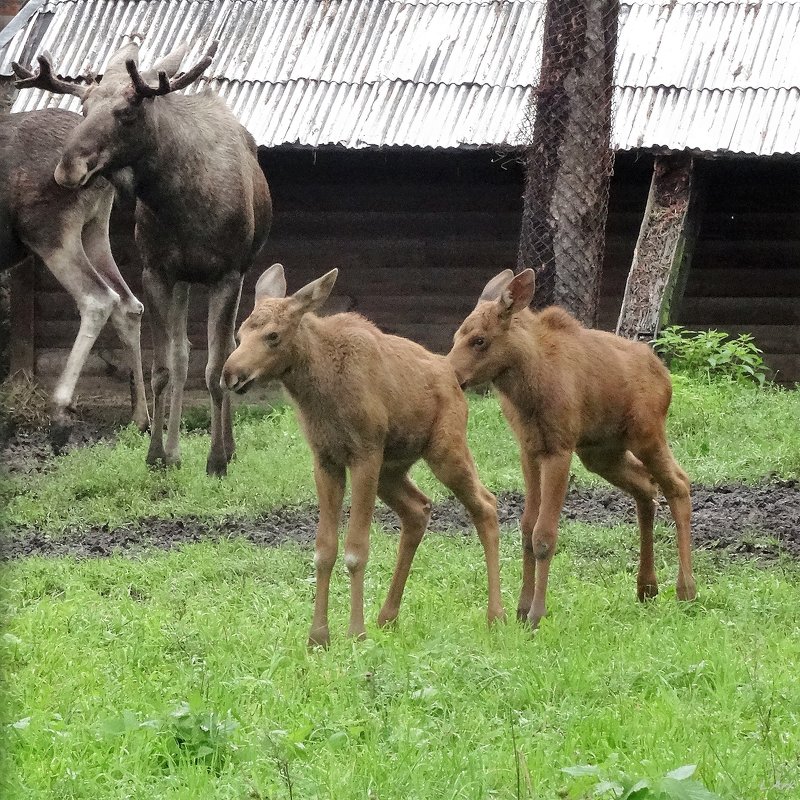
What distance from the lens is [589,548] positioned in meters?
7.48

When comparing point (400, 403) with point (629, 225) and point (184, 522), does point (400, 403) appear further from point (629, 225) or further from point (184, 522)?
point (629, 225)

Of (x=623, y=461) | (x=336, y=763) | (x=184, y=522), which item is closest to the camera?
(x=336, y=763)

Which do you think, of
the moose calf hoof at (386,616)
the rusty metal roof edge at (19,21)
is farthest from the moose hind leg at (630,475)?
the rusty metal roof edge at (19,21)

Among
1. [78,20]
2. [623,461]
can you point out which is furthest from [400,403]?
[78,20]

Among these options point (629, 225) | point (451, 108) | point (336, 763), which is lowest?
point (336, 763)

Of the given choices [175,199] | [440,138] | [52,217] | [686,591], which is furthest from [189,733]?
[440,138]

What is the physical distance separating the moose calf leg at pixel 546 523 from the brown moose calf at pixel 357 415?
7.4 inches

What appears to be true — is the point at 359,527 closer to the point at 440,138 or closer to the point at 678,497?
the point at 678,497

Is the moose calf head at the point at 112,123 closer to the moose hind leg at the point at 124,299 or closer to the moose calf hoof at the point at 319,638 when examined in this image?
the moose hind leg at the point at 124,299

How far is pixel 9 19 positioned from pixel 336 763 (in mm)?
15191

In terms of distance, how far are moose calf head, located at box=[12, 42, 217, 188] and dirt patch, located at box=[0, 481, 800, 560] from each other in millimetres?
2619

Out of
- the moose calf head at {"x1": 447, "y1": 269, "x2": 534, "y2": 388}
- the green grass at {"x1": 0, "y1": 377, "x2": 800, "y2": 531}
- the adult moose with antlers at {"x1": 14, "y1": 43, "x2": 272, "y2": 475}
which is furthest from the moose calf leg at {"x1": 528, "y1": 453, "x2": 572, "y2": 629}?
the adult moose with antlers at {"x1": 14, "y1": 43, "x2": 272, "y2": 475}

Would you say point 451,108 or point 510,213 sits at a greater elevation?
point 451,108

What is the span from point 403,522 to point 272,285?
1.23m
